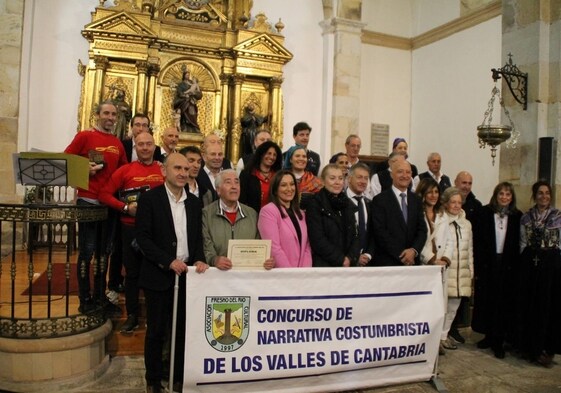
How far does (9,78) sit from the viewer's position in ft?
24.3

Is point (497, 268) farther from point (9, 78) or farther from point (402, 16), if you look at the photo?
point (402, 16)

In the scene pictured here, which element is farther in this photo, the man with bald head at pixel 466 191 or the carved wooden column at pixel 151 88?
the carved wooden column at pixel 151 88

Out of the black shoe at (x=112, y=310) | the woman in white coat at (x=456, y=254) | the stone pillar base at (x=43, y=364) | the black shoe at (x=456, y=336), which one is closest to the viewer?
Answer: the stone pillar base at (x=43, y=364)

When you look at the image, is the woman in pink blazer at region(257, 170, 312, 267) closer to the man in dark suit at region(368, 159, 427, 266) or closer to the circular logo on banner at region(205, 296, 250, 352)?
the circular logo on banner at region(205, 296, 250, 352)

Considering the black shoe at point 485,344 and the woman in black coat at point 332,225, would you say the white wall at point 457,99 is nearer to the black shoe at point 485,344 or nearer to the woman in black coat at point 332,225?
the black shoe at point 485,344

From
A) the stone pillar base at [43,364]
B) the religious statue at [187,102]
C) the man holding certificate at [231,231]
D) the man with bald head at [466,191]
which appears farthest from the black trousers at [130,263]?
the religious statue at [187,102]

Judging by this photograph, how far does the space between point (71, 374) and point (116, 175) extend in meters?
1.43

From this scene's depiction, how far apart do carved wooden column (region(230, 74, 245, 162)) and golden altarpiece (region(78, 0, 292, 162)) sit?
2cm

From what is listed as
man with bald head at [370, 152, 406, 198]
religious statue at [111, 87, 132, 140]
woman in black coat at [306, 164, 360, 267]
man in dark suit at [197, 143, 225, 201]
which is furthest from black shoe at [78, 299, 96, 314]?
religious statue at [111, 87, 132, 140]

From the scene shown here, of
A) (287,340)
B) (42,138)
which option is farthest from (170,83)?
(287,340)

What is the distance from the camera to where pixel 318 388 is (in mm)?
3402

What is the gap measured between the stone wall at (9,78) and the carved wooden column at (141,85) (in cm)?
173

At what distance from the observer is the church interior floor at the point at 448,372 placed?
358 cm

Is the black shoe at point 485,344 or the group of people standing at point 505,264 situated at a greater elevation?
the group of people standing at point 505,264
